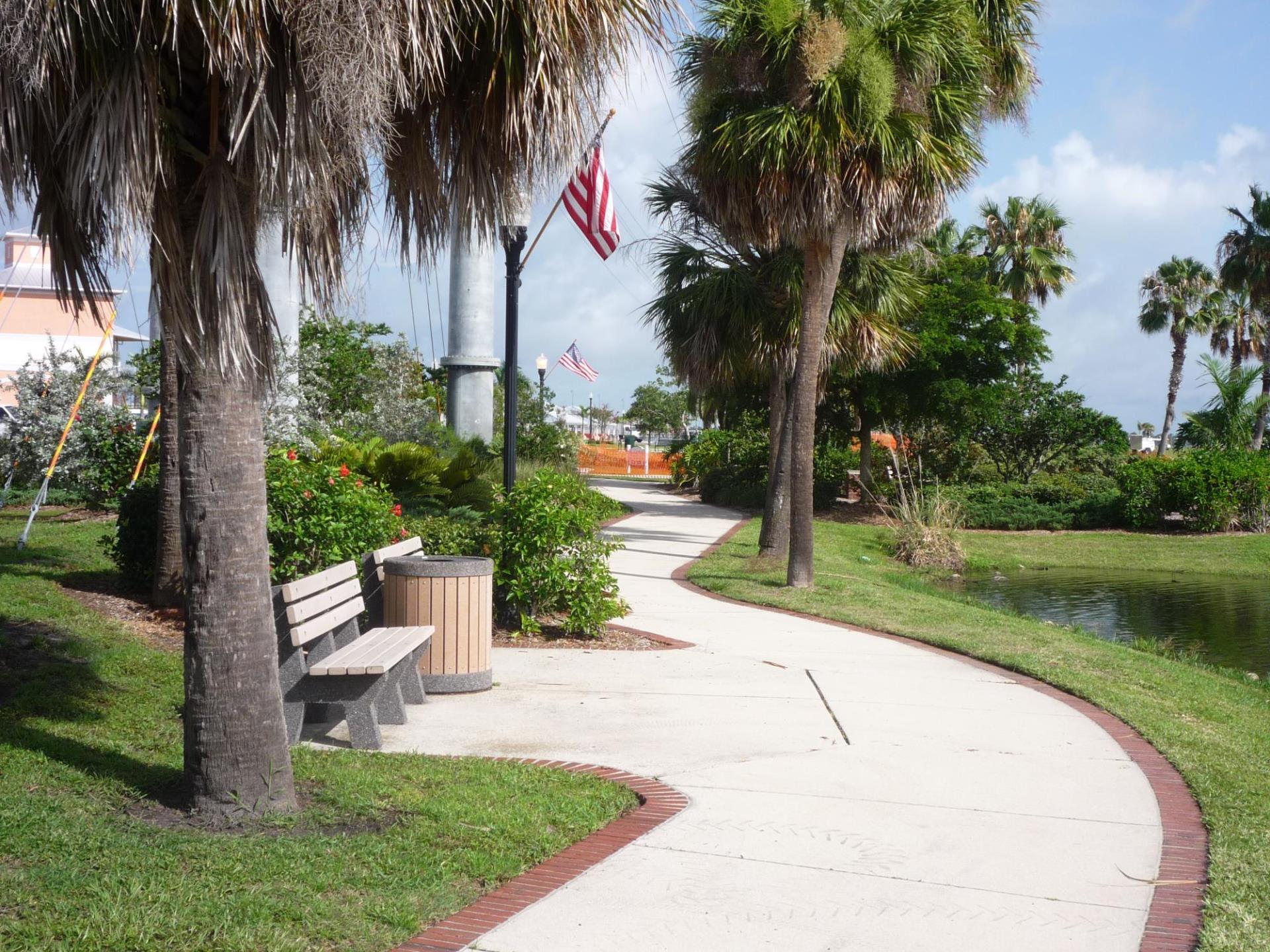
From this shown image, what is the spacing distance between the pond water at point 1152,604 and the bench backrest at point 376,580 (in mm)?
8720

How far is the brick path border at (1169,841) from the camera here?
13.7 feet

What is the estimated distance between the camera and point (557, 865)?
4664 mm

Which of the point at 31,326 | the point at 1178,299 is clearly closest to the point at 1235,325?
the point at 1178,299

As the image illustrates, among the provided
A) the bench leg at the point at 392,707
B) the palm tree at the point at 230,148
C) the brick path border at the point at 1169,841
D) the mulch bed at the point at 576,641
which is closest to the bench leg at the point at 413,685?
the bench leg at the point at 392,707

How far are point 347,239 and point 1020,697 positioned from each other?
217 inches

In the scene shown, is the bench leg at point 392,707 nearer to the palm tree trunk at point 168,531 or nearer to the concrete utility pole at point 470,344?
the palm tree trunk at point 168,531

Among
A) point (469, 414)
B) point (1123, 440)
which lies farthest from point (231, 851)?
point (1123, 440)

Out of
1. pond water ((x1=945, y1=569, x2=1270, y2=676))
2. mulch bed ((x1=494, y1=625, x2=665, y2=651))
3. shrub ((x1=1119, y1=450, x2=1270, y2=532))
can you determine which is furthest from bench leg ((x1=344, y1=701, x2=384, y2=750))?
shrub ((x1=1119, y1=450, x2=1270, y2=532))

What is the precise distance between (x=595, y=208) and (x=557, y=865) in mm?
10133

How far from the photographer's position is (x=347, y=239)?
19.6 ft

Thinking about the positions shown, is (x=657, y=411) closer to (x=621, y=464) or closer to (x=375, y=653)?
(x=621, y=464)

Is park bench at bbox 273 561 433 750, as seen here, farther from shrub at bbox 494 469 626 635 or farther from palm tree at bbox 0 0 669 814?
shrub at bbox 494 469 626 635

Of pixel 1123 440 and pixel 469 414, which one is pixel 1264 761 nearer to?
pixel 469 414

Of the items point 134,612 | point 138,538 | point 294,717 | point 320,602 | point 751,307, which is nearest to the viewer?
point 294,717
